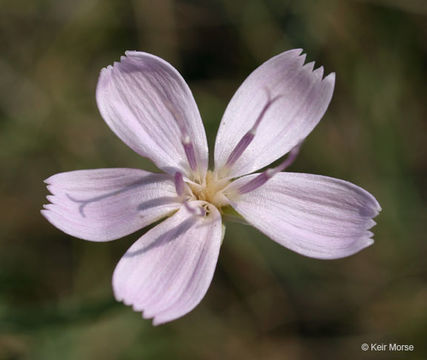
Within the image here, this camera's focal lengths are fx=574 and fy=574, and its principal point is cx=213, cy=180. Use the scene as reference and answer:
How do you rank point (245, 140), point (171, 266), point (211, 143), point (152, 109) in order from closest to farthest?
1. point (171, 266)
2. point (245, 140)
3. point (152, 109)
4. point (211, 143)

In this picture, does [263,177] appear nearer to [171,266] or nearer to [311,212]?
[311,212]

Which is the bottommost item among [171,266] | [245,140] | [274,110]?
[171,266]

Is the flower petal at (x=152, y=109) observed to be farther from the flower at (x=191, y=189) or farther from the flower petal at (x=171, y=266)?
the flower petal at (x=171, y=266)

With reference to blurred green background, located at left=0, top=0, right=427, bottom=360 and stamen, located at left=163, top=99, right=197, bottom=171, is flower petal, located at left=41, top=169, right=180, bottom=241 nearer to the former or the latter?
stamen, located at left=163, top=99, right=197, bottom=171

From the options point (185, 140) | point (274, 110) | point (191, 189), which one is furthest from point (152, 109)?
point (274, 110)

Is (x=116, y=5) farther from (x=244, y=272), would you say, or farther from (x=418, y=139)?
(x=418, y=139)

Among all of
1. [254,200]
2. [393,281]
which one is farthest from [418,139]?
[254,200]
